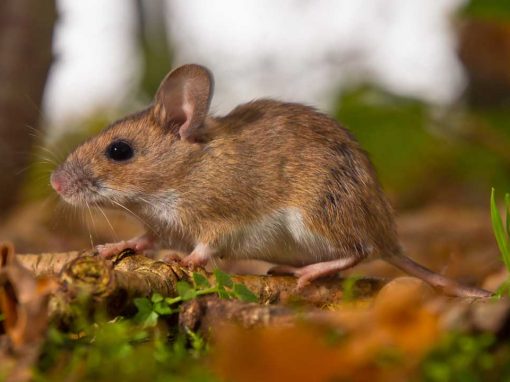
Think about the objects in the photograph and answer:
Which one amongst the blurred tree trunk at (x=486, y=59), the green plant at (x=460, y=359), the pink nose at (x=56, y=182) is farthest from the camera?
the blurred tree trunk at (x=486, y=59)

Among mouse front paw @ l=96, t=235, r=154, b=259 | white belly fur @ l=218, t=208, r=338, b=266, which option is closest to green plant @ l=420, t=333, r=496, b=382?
mouse front paw @ l=96, t=235, r=154, b=259

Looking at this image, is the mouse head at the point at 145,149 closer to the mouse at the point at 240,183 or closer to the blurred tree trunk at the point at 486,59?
the mouse at the point at 240,183

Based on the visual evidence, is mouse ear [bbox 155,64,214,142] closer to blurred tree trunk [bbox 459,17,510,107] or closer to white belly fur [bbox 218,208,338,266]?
white belly fur [bbox 218,208,338,266]

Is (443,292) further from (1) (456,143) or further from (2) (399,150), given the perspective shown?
(1) (456,143)

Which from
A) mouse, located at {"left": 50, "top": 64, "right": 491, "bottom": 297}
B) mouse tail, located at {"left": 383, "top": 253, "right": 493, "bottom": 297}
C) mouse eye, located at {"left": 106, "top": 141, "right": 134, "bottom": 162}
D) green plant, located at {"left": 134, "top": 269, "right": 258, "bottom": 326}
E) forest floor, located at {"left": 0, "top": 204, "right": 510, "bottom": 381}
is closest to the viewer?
forest floor, located at {"left": 0, "top": 204, "right": 510, "bottom": 381}

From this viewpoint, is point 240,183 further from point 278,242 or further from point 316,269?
point 316,269

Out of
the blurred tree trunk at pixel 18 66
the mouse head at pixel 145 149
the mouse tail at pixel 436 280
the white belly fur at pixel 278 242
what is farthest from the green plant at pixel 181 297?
the blurred tree trunk at pixel 18 66

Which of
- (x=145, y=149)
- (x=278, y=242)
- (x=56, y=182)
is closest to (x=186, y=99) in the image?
(x=145, y=149)
